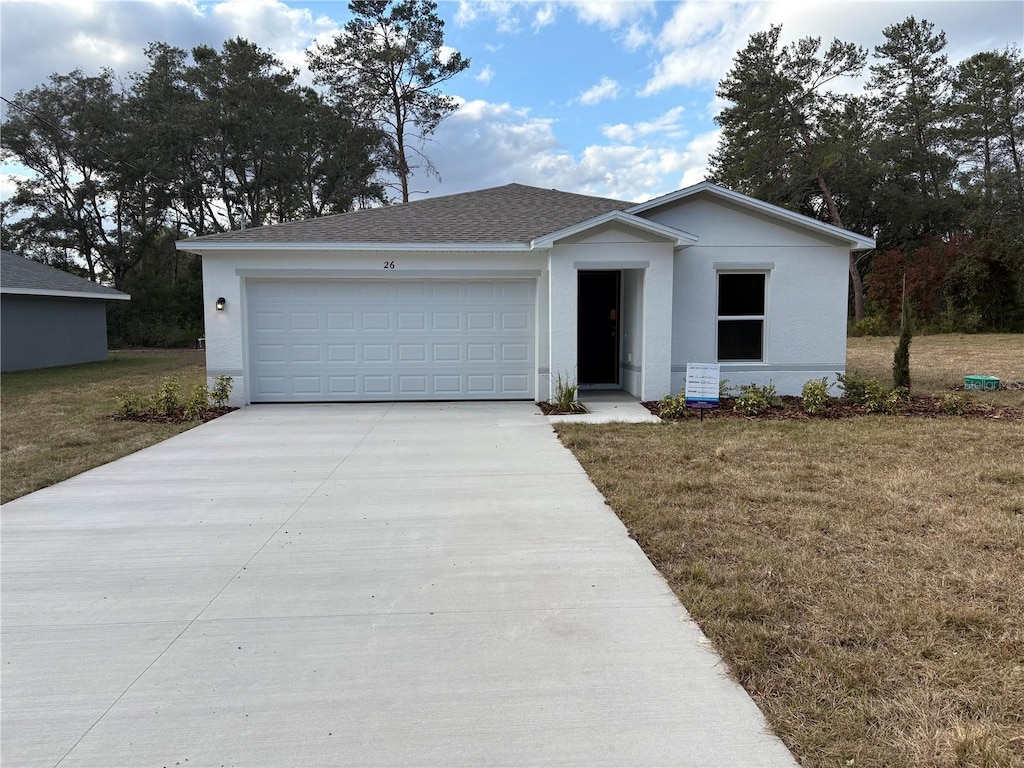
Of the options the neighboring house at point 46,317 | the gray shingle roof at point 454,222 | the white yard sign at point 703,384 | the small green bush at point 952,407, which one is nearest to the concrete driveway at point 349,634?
the white yard sign at point 703,384

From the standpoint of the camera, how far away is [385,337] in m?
12.0

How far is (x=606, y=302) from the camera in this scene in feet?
44.0

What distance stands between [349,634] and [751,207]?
10.3m

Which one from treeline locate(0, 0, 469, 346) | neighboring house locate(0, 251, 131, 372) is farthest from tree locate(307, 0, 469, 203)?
neighboring house locate(0, 251, 131, 372)

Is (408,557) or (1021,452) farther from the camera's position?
(1021,452)

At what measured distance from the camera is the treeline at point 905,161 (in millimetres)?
30750

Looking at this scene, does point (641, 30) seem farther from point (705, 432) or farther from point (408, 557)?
point (408, 557)

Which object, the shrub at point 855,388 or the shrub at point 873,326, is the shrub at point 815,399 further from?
the shrub at point 873,326

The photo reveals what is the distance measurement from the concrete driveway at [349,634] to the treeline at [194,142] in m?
29.6

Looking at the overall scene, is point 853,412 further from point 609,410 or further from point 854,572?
point 854,572

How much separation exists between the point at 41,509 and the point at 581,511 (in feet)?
15.1

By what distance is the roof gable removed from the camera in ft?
37.2

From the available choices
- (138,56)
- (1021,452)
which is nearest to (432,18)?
(138,56)

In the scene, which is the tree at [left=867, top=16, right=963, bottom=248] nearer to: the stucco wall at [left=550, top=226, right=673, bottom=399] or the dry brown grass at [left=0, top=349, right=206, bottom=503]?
the stucco wall at [left=550, top=226, right=673, bottom=399]
